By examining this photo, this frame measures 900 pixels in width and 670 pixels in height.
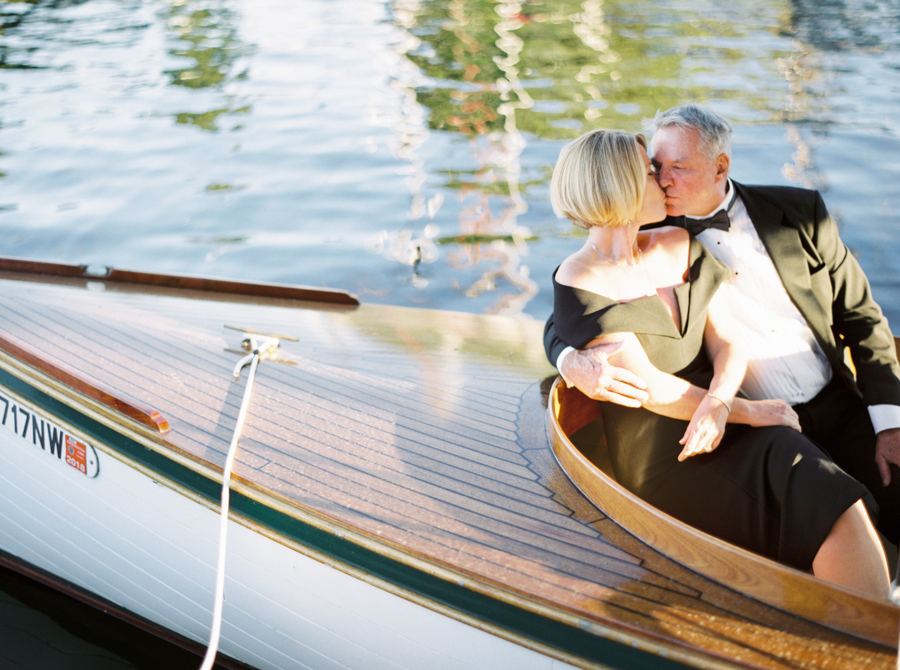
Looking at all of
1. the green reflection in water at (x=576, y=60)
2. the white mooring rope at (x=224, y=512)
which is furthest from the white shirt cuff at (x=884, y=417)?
the green reflection in water at (x=576, y=60)

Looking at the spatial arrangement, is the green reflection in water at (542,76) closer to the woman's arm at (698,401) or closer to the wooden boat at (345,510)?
the wooden boat at (345,510)

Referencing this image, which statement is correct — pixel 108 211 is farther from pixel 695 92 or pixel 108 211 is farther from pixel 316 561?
pixel 695 92

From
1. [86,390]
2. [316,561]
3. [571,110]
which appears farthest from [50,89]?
[316,561]

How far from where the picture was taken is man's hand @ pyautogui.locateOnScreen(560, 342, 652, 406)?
1.74 meters

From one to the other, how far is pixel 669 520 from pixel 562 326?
1.67ft

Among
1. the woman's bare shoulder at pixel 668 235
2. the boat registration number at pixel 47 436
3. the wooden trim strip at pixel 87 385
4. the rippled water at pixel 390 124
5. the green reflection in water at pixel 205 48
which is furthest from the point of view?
the green reflection in water at pixel 205 48

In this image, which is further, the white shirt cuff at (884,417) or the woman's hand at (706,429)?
the white shirt cuff at (884,417)

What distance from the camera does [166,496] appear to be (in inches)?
80.9

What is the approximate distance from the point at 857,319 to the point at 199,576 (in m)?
1.91

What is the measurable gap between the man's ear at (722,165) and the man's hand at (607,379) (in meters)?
0.53

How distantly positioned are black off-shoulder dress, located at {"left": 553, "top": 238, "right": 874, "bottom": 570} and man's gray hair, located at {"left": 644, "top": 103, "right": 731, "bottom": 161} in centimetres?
24

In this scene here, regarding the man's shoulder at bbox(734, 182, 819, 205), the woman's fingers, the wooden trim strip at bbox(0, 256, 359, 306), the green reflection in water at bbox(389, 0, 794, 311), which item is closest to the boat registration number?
the wooden trim strip at bbox(0, 256, 359, 306)

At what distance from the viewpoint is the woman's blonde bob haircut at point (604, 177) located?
1.68 m

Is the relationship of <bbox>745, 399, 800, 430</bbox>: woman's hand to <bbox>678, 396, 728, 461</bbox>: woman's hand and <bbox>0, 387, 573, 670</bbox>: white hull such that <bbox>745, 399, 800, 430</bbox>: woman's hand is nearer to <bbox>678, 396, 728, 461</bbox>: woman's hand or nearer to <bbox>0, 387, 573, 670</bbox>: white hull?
<bbox>678, 396, 728, 461</bbox>: woman's hand
